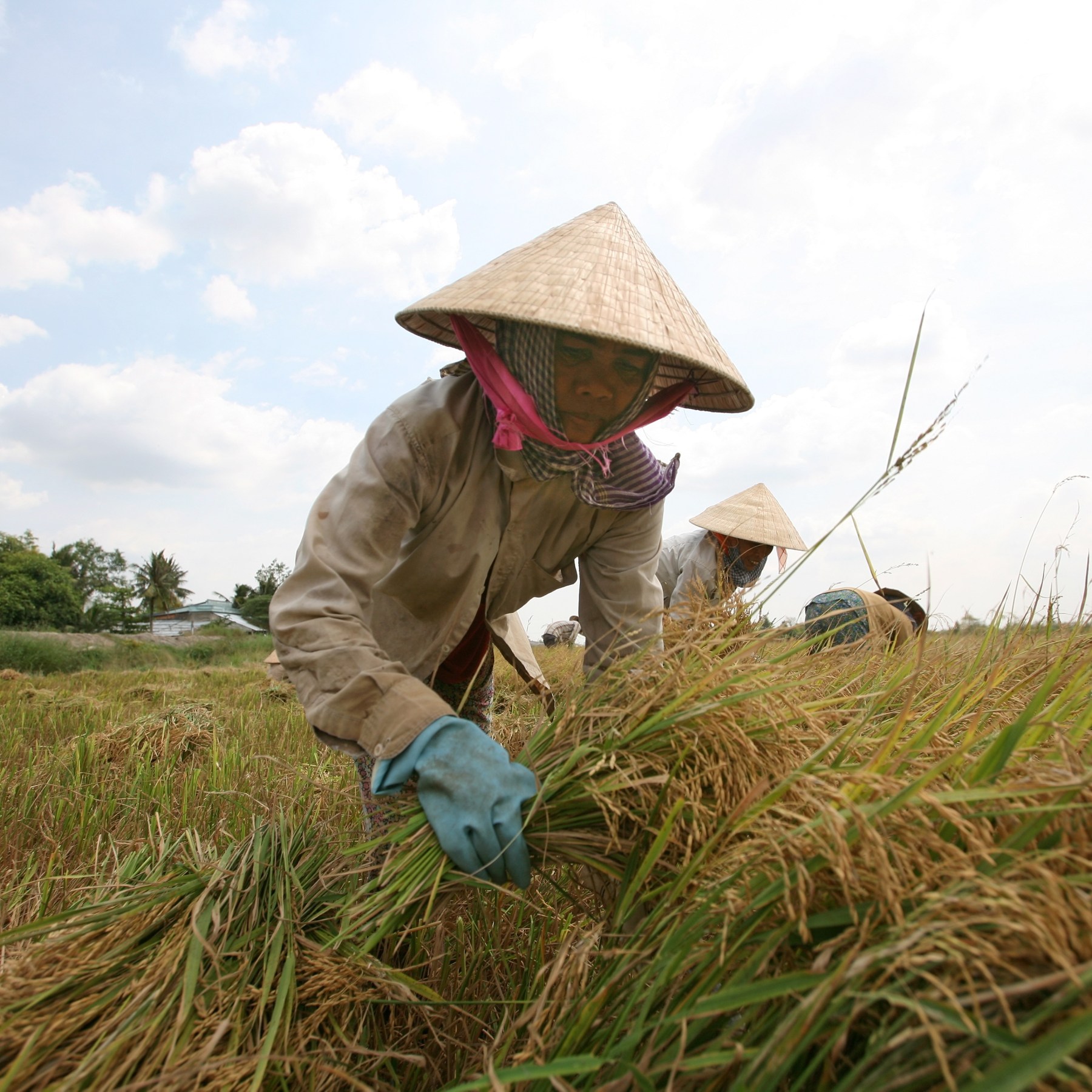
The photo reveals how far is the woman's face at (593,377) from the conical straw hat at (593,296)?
0.12 metres

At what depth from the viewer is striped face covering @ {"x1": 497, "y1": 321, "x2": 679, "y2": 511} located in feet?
6.24

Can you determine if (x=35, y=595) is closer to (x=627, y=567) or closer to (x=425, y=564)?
(x=425, y=564)

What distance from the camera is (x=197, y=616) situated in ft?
201

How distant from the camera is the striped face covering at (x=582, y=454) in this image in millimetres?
1903

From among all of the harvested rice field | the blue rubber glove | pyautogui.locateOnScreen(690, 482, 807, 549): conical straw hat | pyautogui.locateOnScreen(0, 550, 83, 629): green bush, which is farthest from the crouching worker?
pyautogui.locateOnScreen(0, 550, 83, 629): green bush

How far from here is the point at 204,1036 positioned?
1.11m

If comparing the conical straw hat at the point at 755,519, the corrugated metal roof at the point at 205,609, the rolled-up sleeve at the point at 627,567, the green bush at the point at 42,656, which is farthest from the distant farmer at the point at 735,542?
the corrugated metal roof at the point at 205,609

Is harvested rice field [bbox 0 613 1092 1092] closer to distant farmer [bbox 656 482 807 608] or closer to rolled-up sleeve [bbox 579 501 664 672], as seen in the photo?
rolled-up sleeve [bbox 579 501 664 672]

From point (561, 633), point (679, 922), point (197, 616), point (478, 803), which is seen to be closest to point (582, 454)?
point (478, 803)

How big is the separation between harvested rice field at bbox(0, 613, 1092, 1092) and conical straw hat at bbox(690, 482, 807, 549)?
2.84 meters

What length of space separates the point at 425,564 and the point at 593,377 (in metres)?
0.77

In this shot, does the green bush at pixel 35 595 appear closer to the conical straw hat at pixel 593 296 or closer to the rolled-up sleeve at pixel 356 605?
the rolled-up sleeve at pixel 356 605

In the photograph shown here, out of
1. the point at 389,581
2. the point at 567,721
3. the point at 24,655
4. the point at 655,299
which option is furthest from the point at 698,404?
the point at 24,655

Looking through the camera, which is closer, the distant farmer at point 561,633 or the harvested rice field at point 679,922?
the harvested rice field at point 679,922
